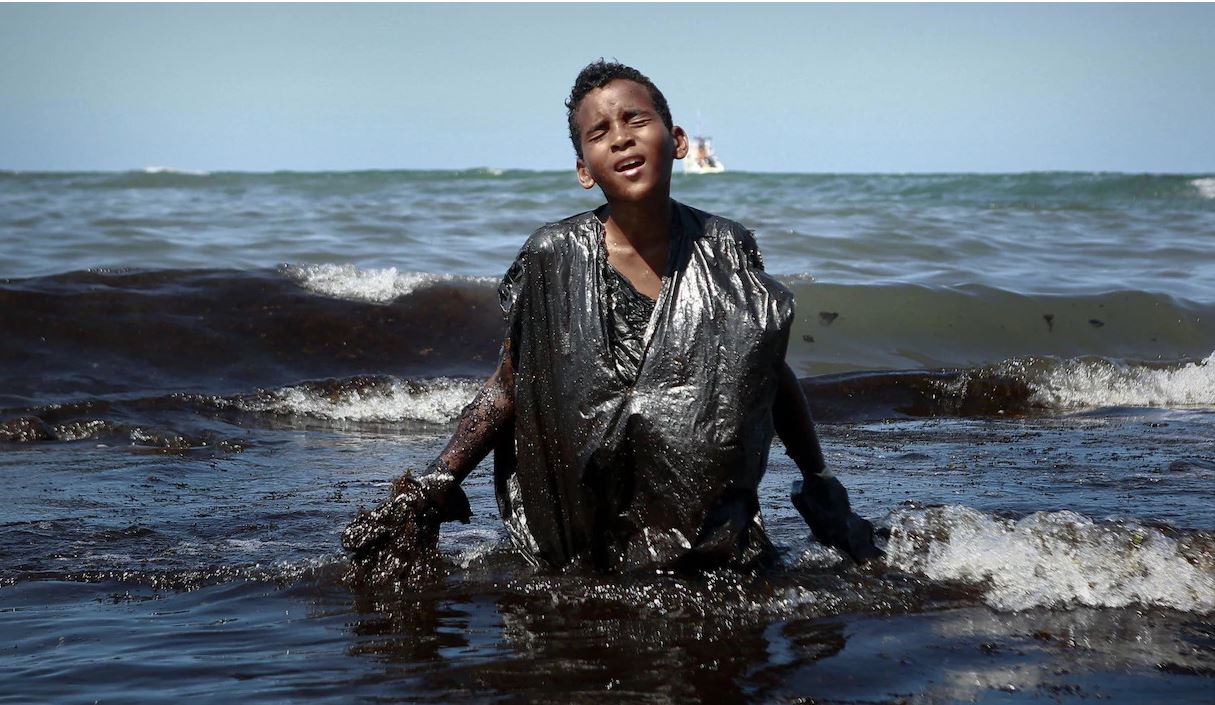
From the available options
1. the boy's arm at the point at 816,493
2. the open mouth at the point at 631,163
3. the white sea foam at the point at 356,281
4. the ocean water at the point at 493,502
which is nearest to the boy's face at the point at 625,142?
the open mouth at the point at 631,163

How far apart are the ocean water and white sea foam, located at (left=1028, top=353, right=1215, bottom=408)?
0.09 feet

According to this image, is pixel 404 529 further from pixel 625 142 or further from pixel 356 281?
pixel 356 281

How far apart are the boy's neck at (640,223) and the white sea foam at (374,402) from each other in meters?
3.66

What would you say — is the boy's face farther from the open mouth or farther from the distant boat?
the distant boat

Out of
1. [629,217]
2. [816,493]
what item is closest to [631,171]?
[629,217]

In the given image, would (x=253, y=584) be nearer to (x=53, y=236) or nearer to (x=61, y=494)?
(x=61, y=494)

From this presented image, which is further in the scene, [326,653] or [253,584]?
[253,584]

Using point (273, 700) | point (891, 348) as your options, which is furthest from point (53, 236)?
point (273, 700)

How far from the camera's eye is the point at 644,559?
11.6 feet

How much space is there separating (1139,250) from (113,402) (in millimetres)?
10327

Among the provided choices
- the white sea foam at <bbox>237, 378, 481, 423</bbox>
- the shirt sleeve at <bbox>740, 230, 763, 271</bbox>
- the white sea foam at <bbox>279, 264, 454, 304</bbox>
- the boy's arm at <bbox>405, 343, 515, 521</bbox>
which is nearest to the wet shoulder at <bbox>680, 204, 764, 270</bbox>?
the shirt sleeve at <bbox>740, 230, 763, 271</bbox>

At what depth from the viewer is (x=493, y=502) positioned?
4816 mm

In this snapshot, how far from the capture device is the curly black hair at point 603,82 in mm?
3572

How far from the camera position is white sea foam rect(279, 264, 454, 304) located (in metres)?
9.35
